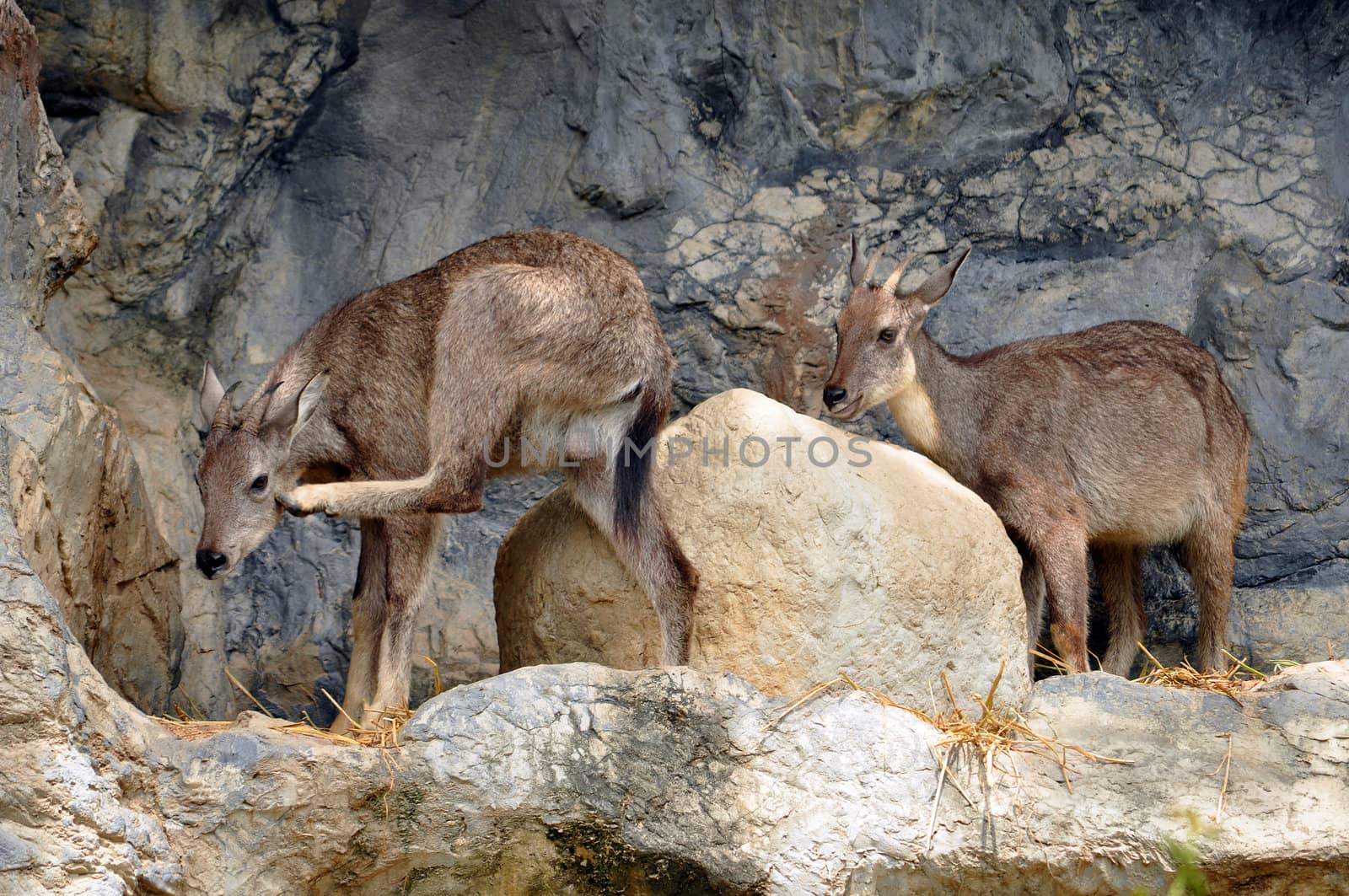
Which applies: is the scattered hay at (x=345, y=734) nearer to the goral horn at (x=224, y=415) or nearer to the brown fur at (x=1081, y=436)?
the goral horn at (x=224, y=415)

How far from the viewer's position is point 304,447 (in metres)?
6.91

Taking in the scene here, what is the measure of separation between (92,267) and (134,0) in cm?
134

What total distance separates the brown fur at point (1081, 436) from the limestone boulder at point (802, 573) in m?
1.05

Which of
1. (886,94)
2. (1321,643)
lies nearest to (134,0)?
(886,94)

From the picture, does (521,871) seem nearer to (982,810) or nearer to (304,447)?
(982,810)

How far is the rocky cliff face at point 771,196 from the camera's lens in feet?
25.8

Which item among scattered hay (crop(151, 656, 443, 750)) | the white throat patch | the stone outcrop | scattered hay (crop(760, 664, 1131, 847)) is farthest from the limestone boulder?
the white throat patch

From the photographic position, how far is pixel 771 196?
817cm

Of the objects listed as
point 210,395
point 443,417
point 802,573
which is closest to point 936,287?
point 802,573

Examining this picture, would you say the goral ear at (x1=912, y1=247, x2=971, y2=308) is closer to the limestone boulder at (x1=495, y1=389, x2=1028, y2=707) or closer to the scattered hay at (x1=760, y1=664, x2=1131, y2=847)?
the limestone boulder at (x1=495, y1=389, x2=1028, y2=707)

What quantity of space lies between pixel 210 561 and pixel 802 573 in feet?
8.85

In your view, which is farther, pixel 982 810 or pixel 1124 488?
pixel 1124 488

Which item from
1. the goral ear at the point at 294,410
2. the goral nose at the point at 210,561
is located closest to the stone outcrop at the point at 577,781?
the goral nose at the point at 210,561

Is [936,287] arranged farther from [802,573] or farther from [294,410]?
[294,410]
